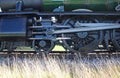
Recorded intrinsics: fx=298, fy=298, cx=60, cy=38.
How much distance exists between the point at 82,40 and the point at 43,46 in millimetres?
1278

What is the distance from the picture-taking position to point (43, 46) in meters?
9.44

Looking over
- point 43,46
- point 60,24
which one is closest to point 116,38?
point 60,24

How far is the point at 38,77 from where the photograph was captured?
6.23 meters

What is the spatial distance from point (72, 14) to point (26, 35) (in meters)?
1.59

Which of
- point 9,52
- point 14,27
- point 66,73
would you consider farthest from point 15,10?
point 66,73

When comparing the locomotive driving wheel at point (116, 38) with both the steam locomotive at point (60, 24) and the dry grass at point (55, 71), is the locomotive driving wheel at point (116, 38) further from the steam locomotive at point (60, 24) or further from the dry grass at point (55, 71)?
the dry grass at point (55, 71)

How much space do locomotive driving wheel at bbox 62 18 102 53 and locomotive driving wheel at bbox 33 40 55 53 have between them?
46 cm

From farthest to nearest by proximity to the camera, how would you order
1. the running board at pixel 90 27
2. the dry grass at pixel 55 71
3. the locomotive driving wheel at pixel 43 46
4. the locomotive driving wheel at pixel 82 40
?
the locomotive driving wheel at pixel 82 40 < the locomotive driving wheel at pixel 43 46 < the running board at pixel 90 27 < the dry grass at pixel 55 71

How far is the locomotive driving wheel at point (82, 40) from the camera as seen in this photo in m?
9.51

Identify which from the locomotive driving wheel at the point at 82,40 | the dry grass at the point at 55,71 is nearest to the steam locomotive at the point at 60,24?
the locomotive driving wheel at the point at 82,40

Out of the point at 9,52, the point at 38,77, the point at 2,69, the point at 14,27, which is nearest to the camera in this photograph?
the point at 38,77

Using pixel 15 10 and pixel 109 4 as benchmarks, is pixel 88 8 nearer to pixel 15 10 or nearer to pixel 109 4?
pixel 109 4

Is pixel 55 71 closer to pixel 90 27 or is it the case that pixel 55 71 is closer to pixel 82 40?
pixel 90 27

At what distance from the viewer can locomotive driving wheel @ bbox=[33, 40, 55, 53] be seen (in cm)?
940
